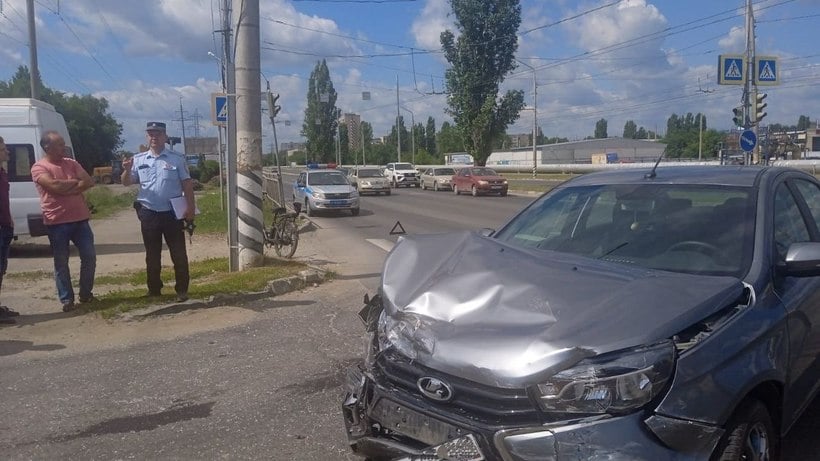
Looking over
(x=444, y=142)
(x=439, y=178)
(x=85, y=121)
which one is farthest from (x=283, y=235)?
(x=444, y=142)

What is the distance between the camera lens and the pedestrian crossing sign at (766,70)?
77.8ft

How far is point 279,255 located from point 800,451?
980 centimetres

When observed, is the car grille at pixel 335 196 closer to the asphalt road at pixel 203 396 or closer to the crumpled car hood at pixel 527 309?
the asphalt road at pixel 203 396

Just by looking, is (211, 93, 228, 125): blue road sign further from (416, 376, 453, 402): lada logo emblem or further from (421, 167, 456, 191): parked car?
(421, 167, 456, 191): parked car

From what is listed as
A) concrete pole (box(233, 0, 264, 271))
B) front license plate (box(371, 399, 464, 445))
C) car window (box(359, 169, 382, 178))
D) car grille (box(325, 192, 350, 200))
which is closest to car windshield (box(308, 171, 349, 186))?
car grille (box(325, 192, 350, 200))

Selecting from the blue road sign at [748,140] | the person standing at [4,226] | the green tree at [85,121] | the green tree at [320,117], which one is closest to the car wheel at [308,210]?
the blue road sign at [748,140]

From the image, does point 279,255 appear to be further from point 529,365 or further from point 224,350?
point 529,365

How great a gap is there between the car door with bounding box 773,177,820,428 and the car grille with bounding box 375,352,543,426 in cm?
150

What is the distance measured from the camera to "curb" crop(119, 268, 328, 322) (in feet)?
24.5

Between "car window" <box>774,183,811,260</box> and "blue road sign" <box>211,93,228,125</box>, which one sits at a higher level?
"blue road sign" <box>211,93,228,125</box>

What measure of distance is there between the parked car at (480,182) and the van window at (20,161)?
25.1 metres

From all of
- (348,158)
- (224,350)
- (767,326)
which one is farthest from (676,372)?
(348,158)

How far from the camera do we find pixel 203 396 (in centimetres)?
509

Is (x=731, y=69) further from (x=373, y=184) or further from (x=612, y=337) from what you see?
A: (x=612, y=337)
